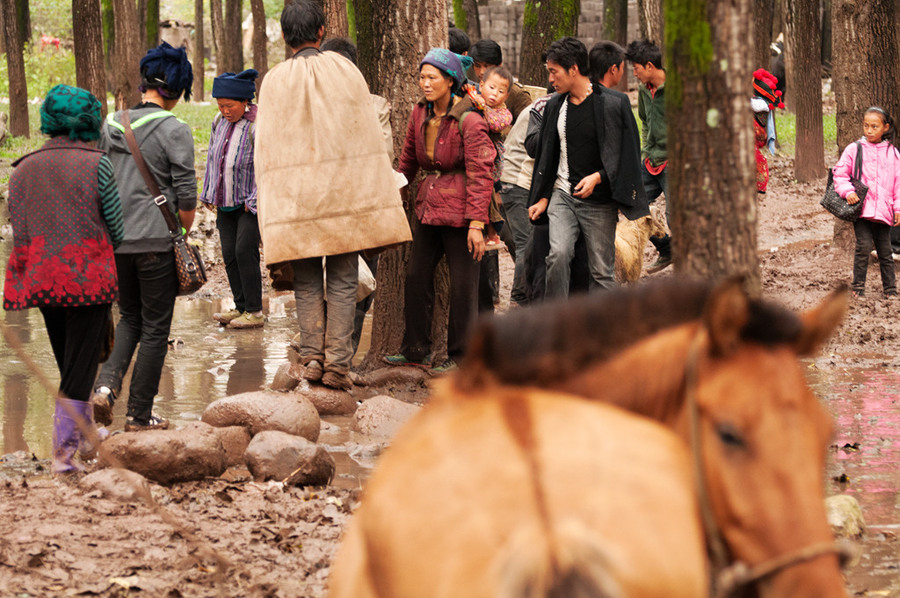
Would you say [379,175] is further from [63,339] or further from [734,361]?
[734,361]

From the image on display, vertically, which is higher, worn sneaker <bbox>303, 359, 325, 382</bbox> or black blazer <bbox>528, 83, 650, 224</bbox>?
black blazer <bbox>528, 83, 650, 224</bbox>

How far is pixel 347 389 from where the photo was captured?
7285 mm

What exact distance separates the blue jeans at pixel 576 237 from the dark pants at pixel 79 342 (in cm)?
337

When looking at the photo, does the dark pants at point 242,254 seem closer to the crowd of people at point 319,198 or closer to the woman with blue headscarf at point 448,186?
the crowd of people at point 319,198

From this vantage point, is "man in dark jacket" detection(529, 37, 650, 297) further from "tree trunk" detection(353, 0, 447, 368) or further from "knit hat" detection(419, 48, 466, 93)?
"tree trunk" detection(353, 0, 447, 368)

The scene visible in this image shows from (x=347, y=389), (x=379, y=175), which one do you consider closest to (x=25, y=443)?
(x=347, y=389)

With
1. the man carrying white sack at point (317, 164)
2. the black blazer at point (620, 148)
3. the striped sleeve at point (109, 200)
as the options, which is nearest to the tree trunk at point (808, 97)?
the black blazer at point (620, 148)

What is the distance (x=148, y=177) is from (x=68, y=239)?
35.7 inches

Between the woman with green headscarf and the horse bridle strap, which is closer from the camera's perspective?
the horse bridle strap

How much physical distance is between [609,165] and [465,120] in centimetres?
109

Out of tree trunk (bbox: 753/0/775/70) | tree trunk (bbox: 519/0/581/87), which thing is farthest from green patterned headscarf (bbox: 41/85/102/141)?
tree trunk (bbox: 753/0/775/70)

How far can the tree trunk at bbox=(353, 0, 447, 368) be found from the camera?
7.88 meters

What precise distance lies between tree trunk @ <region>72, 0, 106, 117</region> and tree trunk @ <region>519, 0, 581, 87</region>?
24.5 ft

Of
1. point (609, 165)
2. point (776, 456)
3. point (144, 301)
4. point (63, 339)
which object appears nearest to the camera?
point (776, 456)
